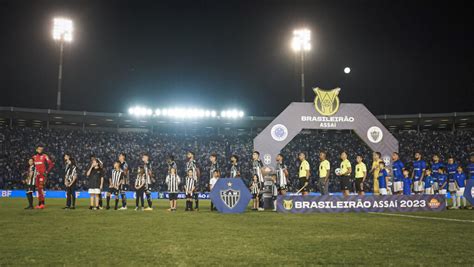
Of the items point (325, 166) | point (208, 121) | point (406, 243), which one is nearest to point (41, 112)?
point (208, 121)

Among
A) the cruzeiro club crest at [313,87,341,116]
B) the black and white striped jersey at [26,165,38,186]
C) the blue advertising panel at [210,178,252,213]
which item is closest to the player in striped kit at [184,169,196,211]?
the blue advertising panel at [210,178,252,213]

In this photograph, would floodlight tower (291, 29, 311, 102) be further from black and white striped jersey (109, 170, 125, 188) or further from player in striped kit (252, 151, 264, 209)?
black and white striped jersey (109, 170, 125, 188)

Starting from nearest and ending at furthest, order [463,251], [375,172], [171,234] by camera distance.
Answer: [463,251] < [171,234] < [375,172]

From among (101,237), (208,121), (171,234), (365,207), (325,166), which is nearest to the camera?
(101,237)

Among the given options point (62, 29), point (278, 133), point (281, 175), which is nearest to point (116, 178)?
point (281, 175)

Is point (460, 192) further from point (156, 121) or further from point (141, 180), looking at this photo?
point (156, 121)

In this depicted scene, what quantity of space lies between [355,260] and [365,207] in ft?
31.2

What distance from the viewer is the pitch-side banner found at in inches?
576

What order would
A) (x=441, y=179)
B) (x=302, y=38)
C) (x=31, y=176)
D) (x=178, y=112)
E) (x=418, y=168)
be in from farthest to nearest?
(x=178, y=112) → (x=302, y=38) → (x=441, y=179) → (x=418, y=168) → (x=31, y=176)

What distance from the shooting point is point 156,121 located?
43.8 meters

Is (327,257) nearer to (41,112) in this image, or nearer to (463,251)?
(463,251)

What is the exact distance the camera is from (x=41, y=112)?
124 ft

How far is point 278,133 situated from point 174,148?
25.2 meters

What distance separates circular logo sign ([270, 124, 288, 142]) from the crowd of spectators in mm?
19174
